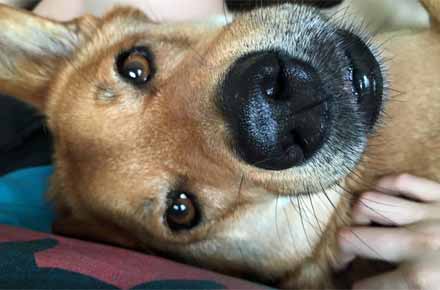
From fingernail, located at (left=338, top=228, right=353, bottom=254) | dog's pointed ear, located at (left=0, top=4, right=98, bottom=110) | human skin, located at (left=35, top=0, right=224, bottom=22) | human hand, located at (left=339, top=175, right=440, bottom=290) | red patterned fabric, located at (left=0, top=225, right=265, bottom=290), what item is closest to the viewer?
red patterned fabric, located at (left=0, top=225, right=265, bottom=290)

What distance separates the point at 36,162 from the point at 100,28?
708 millimetres

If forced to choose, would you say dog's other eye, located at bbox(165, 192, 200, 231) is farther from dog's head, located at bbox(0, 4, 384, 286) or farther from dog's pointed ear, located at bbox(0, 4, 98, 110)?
dog's pointed ear, located at bbox(0, 4, 98, 110)

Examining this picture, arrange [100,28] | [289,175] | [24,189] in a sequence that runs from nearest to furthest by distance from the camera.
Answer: [289,175] → [100,28] → [24,189]

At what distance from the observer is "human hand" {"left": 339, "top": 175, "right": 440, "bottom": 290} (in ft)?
4.76

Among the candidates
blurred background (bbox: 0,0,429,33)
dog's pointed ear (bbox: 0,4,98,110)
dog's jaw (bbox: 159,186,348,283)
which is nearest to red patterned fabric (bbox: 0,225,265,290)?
dog's jaw (bbox: 159,186,348,283)

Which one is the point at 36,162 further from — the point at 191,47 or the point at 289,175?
the point at 289,175

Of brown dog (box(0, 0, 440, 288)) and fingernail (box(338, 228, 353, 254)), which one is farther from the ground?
brown dog (box(0, 0, 440, 288))

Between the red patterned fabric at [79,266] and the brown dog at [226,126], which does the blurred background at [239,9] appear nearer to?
the brown dog at [226,126]

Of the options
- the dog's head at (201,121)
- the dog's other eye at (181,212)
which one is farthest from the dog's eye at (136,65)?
the dog's other eye at (181,212)

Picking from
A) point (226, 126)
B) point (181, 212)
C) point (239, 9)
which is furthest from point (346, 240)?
point (239, 9)

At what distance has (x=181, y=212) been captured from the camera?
1488 mm

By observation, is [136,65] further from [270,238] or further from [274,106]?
[270,238]

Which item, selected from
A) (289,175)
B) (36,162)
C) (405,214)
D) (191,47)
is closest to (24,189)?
(36,162)

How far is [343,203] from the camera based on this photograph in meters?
1.66
